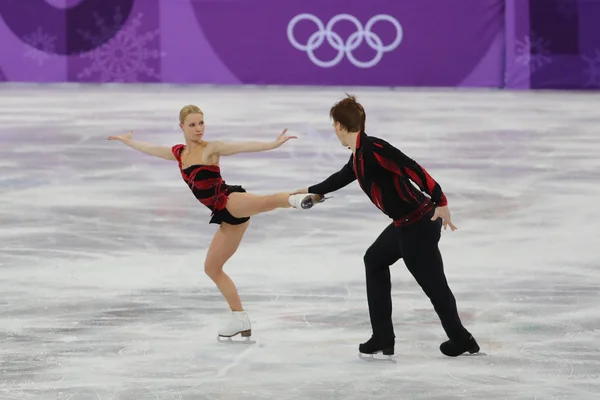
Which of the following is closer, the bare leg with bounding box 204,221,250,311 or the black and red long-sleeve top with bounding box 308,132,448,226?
the black and red long-sleeve top with bounding box 308,132,448,226

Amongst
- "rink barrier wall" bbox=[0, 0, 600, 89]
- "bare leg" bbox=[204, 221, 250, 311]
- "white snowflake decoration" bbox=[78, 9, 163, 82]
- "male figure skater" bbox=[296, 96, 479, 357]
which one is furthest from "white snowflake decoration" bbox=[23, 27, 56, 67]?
"male figure skater" bbox=[296, 96, 479, 357]

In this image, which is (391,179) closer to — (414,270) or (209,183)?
(414,270)

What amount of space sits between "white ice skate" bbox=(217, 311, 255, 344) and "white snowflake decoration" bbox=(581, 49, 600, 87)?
13352 millimetres

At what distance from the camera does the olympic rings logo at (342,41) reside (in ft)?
59.4

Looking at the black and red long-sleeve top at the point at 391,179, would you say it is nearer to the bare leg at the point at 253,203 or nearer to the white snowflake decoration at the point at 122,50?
the bare leg at the point at 253,203

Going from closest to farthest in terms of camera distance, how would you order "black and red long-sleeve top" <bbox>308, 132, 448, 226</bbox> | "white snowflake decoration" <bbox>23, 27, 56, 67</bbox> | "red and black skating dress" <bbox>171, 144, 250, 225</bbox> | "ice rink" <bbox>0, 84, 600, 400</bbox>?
"black and red long-sleeve top" <bbox>308, 132, 448, 226</bbox> → "ice rink" <bbox>0, 84, 600, 400</bbox> → "red and black skating dress" <bbox>171, 144, 250, 225</bbox> → "white snowflake decoration" <bbox>23, 27, 56, 67</bbox>

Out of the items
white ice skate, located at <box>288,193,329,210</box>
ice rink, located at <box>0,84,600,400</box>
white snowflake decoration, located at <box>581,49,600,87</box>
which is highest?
white ice skate, located at <box>288,193,329,210</box>

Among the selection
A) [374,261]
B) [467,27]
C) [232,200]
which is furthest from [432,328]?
[467,27]

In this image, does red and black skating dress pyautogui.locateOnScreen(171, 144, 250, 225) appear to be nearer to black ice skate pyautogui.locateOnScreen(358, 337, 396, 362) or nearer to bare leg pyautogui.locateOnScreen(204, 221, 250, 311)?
bare leg pyautogui.locateOnScreen(204, 221, 250, 311)

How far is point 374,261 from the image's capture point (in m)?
5.03

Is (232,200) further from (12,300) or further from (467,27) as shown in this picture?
(467,27)

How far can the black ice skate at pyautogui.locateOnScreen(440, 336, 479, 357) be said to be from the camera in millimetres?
5047

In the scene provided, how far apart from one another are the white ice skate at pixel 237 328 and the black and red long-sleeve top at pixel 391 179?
30.1 inches

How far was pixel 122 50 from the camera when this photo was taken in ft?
61.4
